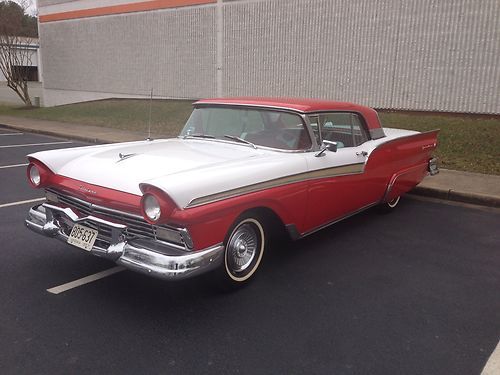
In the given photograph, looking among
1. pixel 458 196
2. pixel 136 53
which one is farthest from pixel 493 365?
pixel 136 53

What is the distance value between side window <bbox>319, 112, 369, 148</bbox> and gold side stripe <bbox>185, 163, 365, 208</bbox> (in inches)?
11.6

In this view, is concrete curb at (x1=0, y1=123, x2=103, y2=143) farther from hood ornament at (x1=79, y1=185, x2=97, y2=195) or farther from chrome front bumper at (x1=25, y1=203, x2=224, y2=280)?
chrome front bumper at (x1=25, y1=203, x2=224, y2=280)

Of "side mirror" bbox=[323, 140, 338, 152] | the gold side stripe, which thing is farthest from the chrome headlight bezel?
"side mirror" bbox=[323, 140, 338, 152]

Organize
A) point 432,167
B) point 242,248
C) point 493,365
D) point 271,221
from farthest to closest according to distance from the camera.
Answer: point 432,167 → point 271,221 → point 242,248 → point 493,365

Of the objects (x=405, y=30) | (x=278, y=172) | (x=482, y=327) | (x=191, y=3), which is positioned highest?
(x=191, y=3)

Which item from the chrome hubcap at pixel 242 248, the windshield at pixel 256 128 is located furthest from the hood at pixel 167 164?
the chrome hubcap at pixel 242 248

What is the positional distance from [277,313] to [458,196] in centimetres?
440

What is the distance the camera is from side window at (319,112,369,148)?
15.1 ft

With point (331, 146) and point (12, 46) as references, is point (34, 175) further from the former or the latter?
point (12, 46)

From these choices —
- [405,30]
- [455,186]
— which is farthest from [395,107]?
[455,186]

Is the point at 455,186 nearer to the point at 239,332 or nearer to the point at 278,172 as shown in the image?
the point at 278,172

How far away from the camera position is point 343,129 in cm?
495

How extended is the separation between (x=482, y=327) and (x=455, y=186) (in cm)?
416

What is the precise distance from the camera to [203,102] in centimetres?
486
